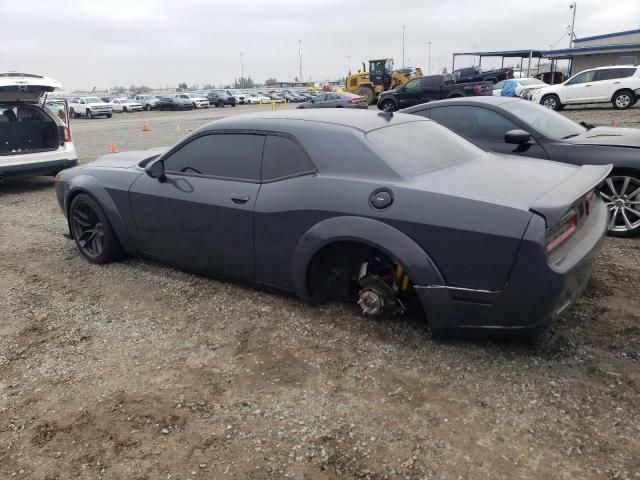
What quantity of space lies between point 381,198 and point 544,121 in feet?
11.7

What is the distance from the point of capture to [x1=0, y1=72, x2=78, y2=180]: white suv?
7.99 meters

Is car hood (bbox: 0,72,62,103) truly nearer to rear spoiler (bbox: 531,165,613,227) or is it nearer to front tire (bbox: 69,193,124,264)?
front tire (bbox: 69,193,124,264)

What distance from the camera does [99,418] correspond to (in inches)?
105

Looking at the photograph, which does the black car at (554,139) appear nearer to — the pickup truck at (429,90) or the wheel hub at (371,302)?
the wheel hub at (371,302)

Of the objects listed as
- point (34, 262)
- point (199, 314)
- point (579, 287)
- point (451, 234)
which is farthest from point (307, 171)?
point (34, 262)

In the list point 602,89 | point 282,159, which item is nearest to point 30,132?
point 282,159

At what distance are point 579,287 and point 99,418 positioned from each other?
2.81 m

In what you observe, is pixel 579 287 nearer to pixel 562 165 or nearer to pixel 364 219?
pixel 562 165

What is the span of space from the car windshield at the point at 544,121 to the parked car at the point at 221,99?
137 ft

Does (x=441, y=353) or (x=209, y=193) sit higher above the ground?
(x=209, y=193)

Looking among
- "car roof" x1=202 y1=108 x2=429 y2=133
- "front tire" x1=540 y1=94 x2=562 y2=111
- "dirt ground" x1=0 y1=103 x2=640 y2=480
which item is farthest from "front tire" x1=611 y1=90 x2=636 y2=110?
"car roof" x1=202 y1=108 x2=429 y2=133

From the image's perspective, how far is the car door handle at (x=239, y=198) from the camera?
142 inches

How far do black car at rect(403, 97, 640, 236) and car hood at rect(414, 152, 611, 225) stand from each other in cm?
173

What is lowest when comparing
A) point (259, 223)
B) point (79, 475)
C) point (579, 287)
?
point (79, 475)
